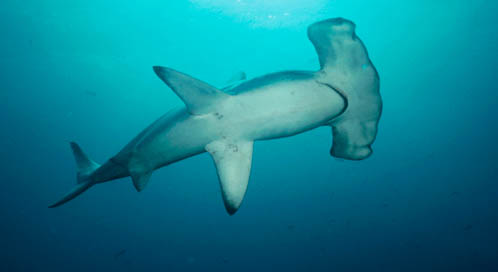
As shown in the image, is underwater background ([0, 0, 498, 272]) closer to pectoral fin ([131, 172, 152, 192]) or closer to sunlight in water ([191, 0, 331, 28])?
sunlight in water ([191, 0, 331, 28])

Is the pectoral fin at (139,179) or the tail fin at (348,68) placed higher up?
the tail fin at (348,68)

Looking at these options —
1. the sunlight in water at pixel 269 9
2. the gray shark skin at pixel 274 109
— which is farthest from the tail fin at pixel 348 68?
the sunlight in water at pixel 269 9

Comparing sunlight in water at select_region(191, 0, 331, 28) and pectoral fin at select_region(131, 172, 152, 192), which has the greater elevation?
sunlight in water at select_region(191, 0, 331, 28)

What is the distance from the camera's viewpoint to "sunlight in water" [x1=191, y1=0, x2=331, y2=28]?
1159cm

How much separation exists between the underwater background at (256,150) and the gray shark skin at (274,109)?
11.3 metres

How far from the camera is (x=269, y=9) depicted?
480 inches

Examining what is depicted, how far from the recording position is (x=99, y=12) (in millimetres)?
12664

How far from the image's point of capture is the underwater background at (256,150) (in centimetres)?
1360

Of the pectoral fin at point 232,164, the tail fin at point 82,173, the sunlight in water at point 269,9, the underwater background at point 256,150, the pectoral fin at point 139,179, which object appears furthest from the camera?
the underwater background at point 256,150

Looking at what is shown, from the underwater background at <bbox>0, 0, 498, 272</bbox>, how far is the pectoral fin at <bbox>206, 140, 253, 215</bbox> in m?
11.7

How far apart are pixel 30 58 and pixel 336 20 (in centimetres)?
2088

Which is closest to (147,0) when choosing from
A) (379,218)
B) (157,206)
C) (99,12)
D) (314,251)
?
(99,12)

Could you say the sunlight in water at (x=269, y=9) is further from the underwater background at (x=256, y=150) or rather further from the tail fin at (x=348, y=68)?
the tail fin at (x=348, y=68)

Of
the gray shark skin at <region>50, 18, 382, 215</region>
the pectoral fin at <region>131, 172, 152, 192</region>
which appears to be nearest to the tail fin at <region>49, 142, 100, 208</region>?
the pectoral fin at <region>131, 172, 152, 192</region>
